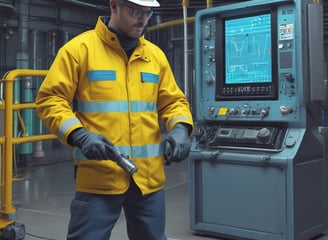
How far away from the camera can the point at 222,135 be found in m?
3.97

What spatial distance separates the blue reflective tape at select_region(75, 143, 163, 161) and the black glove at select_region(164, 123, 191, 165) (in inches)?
3.9

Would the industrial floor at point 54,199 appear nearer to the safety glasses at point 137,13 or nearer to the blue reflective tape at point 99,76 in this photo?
the blue reflective tape at point 99,76

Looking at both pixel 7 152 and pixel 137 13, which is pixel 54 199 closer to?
pixel 7 152

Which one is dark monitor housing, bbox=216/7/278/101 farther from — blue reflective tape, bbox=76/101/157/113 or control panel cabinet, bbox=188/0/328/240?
blue reflective tape, bbox=76/101/157/113

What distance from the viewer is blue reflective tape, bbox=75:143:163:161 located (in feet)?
7.02

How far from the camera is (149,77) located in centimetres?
228

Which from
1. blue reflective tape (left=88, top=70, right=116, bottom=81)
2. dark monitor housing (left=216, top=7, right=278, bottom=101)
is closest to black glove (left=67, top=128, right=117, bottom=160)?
blue reflective tape (left=88, top=70, right=116, bottom=81)

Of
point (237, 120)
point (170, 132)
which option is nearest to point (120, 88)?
point (170, 132)

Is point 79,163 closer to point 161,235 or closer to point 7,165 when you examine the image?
point 161,235

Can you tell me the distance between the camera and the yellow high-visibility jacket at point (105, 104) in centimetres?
208

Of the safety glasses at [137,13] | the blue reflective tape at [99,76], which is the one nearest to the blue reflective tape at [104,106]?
the blue reflective tape at [99,76]

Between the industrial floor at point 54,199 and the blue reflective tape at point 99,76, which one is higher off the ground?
the blue reflective tape at point 99,76

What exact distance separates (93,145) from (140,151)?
1.14 feet

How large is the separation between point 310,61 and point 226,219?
143 cm
